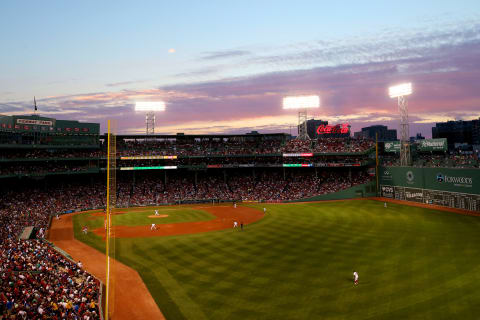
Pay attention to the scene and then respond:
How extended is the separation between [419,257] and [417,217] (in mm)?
17485

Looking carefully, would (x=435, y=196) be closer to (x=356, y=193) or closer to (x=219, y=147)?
(x=356, y=193)

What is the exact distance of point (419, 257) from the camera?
947 inches

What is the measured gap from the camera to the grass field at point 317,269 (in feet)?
55.3

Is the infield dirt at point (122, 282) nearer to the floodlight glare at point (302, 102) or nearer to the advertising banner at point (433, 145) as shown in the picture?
the advertising banner at point (433, 145)

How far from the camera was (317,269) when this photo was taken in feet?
73.4

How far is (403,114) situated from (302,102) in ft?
76.7

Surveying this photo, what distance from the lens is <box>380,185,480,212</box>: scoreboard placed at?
Answer: 41625mm

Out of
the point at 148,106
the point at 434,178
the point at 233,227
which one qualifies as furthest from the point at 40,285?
the point at 148,106

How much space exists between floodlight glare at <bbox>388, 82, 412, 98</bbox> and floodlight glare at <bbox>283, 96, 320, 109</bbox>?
18.8m

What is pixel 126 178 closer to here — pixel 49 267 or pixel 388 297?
pixel 49 267

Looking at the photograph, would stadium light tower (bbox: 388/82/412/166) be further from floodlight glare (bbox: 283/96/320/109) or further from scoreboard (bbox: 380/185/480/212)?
floodlight glare (bbox: 283/96/320/109)

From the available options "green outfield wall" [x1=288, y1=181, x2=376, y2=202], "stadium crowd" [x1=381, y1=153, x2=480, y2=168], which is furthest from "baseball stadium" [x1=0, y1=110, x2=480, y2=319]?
"stadium crowd" [x1=381, y1=153, x2=480, y2=168]

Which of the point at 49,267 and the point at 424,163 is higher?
the point at 424,163

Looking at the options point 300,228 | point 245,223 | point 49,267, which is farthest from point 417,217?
point 49,267
